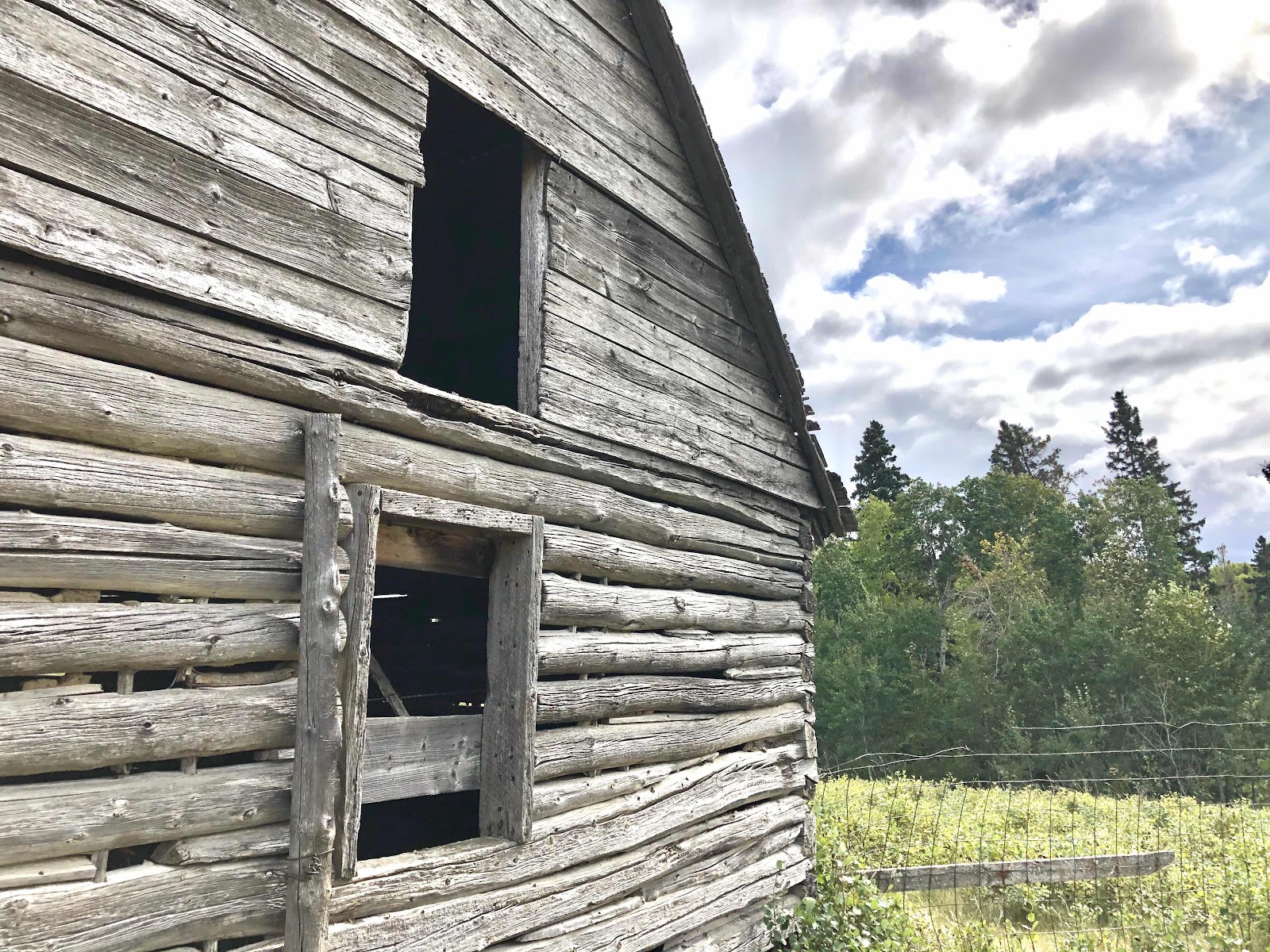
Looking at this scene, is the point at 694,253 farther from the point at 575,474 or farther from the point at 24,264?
the point at 24,264

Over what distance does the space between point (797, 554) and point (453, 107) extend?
169 inches

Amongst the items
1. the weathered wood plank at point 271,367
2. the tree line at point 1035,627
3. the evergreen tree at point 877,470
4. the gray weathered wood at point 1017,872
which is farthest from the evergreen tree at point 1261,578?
the weathered wood plank at point 271,367

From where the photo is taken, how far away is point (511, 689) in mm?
4035

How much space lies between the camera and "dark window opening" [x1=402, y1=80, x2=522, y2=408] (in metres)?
6.81

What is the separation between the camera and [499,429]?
412 cm

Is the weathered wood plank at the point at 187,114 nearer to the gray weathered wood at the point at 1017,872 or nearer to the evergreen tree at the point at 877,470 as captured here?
the gray weathered wood at the point at 1017,872

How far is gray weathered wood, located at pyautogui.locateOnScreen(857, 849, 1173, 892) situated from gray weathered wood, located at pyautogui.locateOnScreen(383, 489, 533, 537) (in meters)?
4.95

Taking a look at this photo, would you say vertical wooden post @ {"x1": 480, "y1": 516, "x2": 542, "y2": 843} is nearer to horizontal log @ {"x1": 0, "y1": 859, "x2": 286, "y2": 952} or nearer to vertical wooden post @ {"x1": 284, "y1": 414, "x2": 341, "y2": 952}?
vertical wooden post @ {"x1": 284, "y1": 414, "x2": 341, "y2": 952}

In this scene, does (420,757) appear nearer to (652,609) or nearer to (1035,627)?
(652,609)

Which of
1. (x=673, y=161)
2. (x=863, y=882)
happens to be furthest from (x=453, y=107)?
(x=863, y=882)

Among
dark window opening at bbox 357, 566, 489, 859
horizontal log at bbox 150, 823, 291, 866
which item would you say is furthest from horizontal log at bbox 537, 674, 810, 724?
dark window opening at bbox 357, 566, 489, 859

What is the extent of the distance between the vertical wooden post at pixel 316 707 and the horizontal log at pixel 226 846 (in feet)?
0.17

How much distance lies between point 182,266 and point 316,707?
5.37 feet

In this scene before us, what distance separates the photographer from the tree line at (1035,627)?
28.4 meters
